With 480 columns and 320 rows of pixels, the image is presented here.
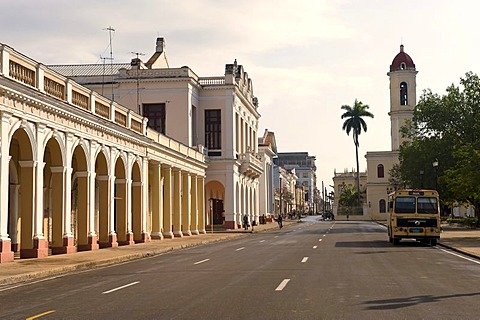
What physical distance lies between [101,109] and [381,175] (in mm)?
94446

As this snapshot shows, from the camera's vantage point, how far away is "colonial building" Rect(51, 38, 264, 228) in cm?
6450

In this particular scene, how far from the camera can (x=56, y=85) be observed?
95.0 ft

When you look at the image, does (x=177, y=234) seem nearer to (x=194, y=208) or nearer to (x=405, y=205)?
(x=194, y=208)

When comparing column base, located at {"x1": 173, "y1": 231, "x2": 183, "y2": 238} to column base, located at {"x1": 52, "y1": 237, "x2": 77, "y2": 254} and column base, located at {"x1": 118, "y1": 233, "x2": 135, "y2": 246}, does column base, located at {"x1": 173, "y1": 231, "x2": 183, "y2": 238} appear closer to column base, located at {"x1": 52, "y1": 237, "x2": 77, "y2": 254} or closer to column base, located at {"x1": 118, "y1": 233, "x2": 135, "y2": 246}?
column base, located at {"x1": 118, "y1": 233, "x2": 135, "y2": 246}

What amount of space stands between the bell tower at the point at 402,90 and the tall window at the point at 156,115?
6065 cm

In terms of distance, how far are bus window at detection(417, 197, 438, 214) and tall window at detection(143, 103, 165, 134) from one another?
34.8m

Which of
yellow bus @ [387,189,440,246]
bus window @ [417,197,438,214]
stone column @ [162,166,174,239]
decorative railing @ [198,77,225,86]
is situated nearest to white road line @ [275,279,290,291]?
yellow bus @ [387,189,440,246]

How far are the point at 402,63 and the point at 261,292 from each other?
107 metres

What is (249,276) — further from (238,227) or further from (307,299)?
(238,227)

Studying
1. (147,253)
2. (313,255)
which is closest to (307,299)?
(313,255)

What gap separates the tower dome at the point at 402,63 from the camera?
117 metres

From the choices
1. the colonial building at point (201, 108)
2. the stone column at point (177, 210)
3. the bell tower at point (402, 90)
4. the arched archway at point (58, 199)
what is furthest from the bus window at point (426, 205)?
the bell tower at point (402, 90)

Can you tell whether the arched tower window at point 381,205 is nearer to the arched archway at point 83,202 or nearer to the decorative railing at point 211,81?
the decorative railing at point 211,81

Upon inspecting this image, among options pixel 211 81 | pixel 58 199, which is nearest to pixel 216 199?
pixel 211 81
